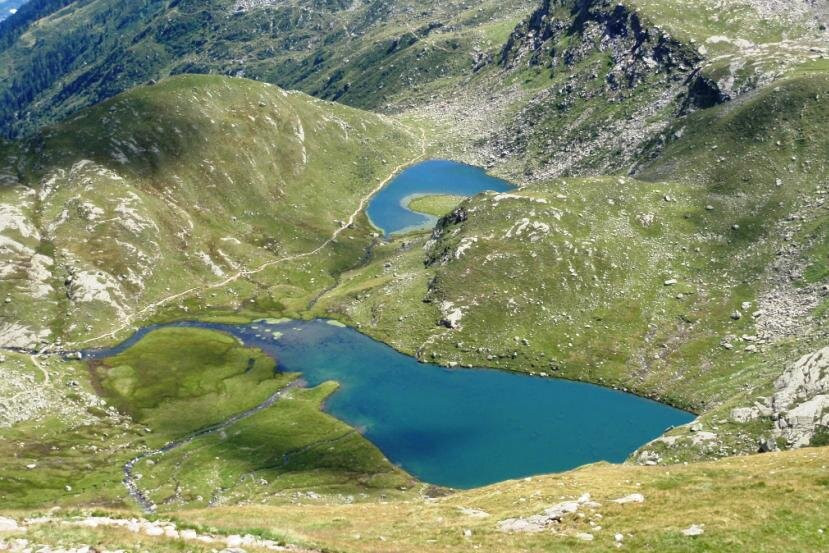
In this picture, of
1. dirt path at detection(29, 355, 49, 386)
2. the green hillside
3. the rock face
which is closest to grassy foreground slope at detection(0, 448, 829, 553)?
the green hillside

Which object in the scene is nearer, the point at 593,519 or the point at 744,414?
the point at 593,519

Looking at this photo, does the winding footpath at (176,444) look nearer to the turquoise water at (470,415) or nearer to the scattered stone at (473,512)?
the turquoise water at (470,415)

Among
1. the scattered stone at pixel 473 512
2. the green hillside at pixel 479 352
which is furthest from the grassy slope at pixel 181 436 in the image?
the scattered stone at pixel 473 512

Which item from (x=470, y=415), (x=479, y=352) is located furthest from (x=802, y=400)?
(x=479, y=352)

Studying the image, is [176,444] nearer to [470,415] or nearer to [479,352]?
[470,415]

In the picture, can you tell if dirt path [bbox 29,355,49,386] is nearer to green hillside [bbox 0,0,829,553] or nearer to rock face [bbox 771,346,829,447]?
green hillside [bbox 0,0,829,553]

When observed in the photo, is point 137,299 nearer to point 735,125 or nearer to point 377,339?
point 377,339

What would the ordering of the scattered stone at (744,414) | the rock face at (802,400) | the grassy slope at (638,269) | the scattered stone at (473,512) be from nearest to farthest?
the scattered stone at (473,512) < the rock face at (802,400) < the scattered stone at (744,414) < the grassy slope at (638,269)
